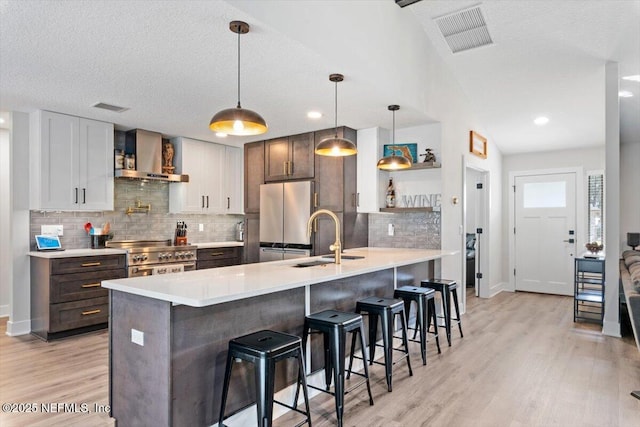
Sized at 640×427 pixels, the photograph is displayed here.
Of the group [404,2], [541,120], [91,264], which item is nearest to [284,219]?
[91,264]

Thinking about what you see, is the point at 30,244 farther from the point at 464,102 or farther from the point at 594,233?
the point at 594,233

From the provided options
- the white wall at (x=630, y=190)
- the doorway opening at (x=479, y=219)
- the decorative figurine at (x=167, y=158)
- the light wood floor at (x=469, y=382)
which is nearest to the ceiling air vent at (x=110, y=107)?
the decorative figurine at (x=167, y=158)

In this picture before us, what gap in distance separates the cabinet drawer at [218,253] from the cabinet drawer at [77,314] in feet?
4.49

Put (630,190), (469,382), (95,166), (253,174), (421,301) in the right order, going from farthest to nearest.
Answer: (630,190) → (253,174) → (95,166) → (421,301) → (469,382)

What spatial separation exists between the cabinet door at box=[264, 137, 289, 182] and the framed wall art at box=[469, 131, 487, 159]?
2.48m

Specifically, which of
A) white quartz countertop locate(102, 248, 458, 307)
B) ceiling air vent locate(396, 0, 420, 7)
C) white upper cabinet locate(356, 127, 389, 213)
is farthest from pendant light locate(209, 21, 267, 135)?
white upper cabinet locate(356, 127, 389, 213)

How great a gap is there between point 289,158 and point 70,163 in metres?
2.50

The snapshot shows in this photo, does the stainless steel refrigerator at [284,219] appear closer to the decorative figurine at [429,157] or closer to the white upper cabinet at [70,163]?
the decorative figurine at [429,157]

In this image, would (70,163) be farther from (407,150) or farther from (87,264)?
(407,150)

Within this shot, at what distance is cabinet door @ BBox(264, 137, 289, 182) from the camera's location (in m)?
5.41

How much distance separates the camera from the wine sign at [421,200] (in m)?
4.63

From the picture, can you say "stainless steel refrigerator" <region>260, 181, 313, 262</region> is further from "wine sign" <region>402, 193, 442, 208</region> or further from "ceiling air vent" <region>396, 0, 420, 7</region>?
"ceiling air vent" <region>396, 0, 420, 7</region>

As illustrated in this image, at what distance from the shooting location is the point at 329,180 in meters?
4.96

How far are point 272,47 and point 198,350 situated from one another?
192cm
